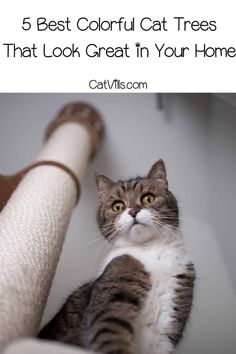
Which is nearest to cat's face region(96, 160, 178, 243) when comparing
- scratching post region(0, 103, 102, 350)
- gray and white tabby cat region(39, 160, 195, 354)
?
gray and white tabby cat region(39, 160, 195, 354)

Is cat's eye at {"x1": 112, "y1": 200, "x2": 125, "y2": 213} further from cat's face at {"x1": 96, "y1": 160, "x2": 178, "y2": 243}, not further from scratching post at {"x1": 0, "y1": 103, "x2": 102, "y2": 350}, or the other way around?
scratching post at {"x1": 0, "y1": 103, "x2": 102, "y2": 350}

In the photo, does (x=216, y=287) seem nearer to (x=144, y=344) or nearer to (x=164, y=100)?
(x=144, y=344)

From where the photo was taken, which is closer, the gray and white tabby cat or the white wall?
the gray and white tabby cat

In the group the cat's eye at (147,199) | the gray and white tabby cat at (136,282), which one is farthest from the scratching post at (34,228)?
the cat's eye at (147,199)

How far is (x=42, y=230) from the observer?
0.60 metres

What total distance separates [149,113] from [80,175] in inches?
13.0

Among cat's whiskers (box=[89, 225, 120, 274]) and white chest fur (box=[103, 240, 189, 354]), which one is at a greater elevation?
cat's whiskers (box=[89, 225, 120, 274])

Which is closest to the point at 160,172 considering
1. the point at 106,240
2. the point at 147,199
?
the point at 147,199

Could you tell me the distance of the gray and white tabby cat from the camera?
465mm

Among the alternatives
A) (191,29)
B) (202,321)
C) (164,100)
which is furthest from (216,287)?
(164,100)

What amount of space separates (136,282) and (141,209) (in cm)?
11

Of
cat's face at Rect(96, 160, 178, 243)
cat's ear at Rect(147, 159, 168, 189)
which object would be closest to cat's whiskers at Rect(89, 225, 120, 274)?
cat's face at Rect(96, 160, 178, 243)

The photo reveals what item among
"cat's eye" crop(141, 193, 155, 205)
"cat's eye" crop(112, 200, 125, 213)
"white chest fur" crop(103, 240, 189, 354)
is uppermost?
"cat's eye" crop(141, 193, 155, 205)

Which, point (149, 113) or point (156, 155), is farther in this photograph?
point (149, 113)
